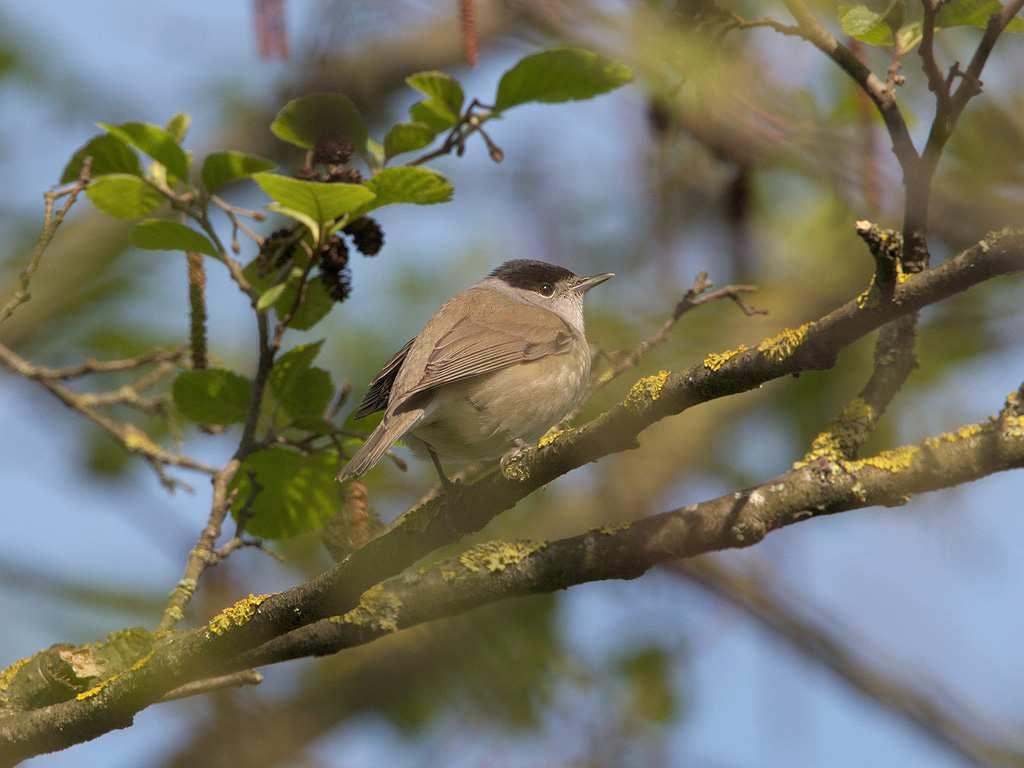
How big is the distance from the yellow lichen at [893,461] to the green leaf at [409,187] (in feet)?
4.54

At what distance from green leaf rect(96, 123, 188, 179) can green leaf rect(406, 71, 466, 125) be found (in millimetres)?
741

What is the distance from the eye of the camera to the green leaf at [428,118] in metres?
3.74

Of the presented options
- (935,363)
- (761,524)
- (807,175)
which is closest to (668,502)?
(935,363)

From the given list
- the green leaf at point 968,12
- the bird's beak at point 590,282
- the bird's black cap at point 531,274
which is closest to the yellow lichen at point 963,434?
the green leaf at point 968,12

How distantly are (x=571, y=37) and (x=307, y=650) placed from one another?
2.24 m

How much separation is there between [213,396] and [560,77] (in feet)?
4.90

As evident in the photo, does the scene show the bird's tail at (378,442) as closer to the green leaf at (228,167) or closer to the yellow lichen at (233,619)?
the yellow lichen at (233,619)

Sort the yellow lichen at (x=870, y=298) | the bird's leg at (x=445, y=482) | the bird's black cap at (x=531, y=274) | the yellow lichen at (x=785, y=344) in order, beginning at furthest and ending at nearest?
the bird's black cap at (x=531, y=274) < the bird's leg at (x=445, y=482) < the yellow lichen at (x=785, y=344) < the yellow lichen at (x=870, y=298)

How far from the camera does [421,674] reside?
6.68 m

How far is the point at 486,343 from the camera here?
488 centimetres

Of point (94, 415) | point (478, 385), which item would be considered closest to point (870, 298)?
point (478, 385)

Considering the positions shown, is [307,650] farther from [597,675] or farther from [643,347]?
[597,675]

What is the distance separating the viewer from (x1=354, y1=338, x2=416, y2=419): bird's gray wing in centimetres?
450

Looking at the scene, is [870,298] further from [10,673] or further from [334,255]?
[10,673]
